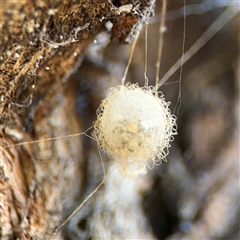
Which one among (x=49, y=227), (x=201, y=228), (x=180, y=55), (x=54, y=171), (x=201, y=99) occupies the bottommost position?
(x=201, y=228)

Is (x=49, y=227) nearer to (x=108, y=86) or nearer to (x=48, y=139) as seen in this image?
(x=48, y=139)

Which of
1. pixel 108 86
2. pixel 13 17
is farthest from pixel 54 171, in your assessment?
pixel 13 17

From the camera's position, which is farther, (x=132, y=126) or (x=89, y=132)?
(x=89, y=132)

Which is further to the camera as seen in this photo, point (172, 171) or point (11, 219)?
point (172, 171)
